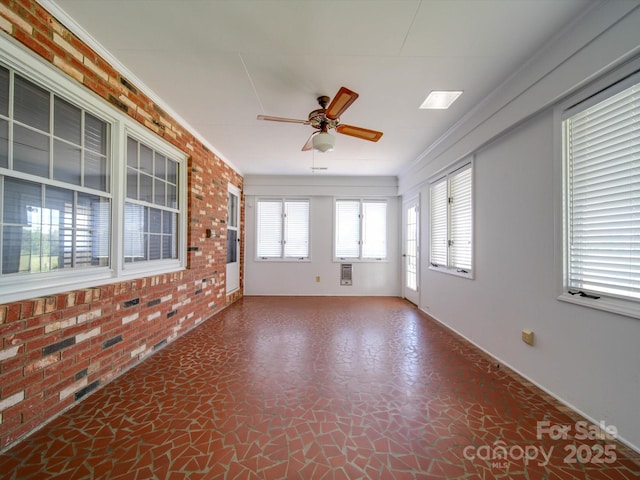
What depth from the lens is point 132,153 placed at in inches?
100

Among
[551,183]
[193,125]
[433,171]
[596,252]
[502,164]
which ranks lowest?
[596,252]

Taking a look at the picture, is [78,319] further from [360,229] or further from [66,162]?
[360,229]

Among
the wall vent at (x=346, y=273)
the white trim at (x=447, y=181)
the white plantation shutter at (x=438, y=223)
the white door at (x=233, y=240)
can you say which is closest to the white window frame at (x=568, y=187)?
the white trim at (x=447, y=181)

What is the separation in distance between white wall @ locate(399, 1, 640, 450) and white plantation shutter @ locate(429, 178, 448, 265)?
69cm

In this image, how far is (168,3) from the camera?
1658 mm

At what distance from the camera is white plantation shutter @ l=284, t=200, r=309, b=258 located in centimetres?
592

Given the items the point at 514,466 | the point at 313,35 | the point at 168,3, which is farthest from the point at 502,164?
the point at 168,3

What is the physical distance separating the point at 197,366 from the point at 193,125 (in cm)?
293

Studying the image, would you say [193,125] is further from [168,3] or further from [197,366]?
[197,366]

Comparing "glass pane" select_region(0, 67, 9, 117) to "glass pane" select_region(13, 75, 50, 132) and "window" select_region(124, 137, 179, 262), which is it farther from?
"window" select_region(124, 137, 179, 262)

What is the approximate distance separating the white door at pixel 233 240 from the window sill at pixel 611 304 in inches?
191

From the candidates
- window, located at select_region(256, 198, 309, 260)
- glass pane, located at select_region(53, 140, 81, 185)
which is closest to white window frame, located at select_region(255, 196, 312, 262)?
window, located at select_region(256, 198, 309, 260)

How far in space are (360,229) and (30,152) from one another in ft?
16.9

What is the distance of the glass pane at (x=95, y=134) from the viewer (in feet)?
6.79
